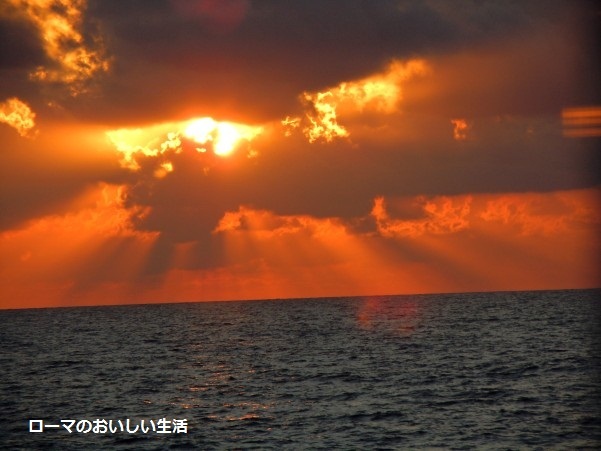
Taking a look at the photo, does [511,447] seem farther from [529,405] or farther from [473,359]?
[473,359]

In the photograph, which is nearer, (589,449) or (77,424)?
(589,449)

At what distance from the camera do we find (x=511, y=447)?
3734 cm

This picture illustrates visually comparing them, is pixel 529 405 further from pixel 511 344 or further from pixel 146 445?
pixel 511 344

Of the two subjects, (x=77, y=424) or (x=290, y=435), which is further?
(x=77, y=424)

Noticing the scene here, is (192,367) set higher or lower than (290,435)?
higher

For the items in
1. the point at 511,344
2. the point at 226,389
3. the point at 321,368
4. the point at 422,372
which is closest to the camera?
the point at 226,389

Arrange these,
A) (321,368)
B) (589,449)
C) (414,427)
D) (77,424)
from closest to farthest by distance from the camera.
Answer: (589,449) → (414,427) → (77,424) → (321,368)

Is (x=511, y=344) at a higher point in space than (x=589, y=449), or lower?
higher

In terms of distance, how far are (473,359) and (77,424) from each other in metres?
41.1

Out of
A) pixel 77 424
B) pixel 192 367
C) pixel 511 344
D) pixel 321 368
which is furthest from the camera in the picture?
pixel 511 344

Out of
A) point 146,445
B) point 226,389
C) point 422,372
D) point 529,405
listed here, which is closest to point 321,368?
point 422,372

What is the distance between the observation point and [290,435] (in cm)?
4138

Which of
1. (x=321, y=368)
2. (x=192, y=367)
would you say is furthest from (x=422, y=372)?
(x=192, y=367)

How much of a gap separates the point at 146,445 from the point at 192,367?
36.2 meters
